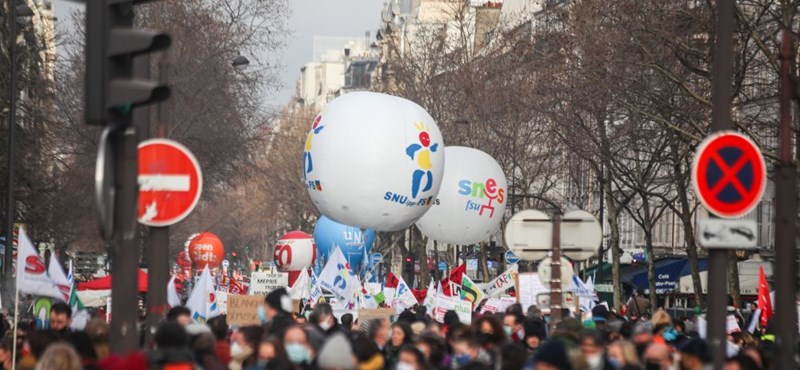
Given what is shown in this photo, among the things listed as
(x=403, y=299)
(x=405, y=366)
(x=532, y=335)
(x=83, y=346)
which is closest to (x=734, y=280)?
(x=403, y=299)

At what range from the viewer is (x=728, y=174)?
1167 centimetres

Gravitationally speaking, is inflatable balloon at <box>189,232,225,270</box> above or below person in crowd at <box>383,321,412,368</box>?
above

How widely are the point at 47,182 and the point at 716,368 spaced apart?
4098 centimetres

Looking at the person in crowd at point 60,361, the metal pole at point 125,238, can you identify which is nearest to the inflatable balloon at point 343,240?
the metal pole at point 125,238

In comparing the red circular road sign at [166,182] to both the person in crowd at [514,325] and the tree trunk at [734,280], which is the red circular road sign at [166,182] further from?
the tree trunk at [734,280]

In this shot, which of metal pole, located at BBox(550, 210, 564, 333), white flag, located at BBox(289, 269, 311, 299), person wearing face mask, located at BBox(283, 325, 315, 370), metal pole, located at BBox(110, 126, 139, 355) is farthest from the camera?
white flag, located at BBox(289, 269, 311, 299)

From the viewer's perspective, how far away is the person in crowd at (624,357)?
11.5 metres

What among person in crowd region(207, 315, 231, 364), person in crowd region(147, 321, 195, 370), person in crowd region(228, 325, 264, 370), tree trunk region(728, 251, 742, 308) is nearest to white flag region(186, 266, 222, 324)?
person in crowd region(207, 315, 231, 364)

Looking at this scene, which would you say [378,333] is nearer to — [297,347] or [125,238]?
[297,347]

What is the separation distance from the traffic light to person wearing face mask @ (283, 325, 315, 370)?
2.48 metres

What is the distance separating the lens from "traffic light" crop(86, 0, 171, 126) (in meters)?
9.53

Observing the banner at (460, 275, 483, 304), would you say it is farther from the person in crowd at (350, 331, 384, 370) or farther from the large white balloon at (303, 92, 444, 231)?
the person in crowd at (350, 331, 384, 370)

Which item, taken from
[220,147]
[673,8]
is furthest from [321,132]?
[220,147]

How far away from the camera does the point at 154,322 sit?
1411 cm
